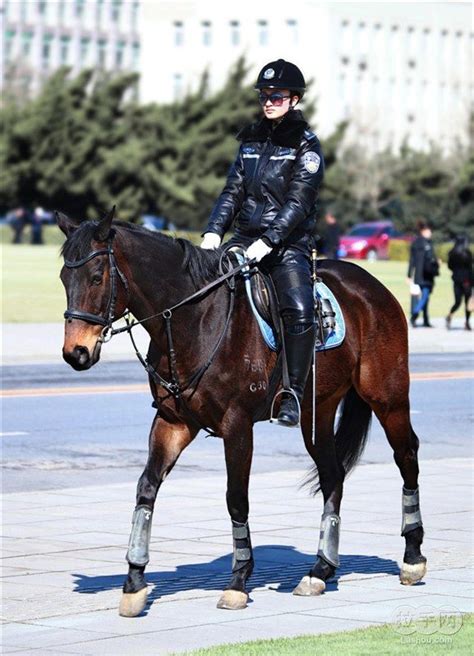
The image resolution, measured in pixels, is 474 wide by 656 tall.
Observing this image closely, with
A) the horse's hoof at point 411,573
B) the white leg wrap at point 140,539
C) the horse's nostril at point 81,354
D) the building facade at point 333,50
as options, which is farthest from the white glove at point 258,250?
the building facade at point 333,50

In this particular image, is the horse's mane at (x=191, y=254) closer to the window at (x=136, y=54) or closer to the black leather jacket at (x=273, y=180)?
the black leather jacket at (x=273, y=180)

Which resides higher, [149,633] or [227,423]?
[227,423]

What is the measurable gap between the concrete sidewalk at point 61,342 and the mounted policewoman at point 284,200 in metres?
14.7

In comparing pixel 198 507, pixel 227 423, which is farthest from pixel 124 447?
pixel 227 423

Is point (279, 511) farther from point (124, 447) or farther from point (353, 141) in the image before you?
point (353, 141)

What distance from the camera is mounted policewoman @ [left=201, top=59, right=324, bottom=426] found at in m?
8.90

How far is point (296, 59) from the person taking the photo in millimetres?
118562

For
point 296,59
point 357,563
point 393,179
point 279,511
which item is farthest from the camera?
point 296,59

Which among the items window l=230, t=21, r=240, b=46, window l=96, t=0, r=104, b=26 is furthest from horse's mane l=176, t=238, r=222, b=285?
window l=96, t=0, r=104, b=26

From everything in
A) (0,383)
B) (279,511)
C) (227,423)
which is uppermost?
(227,423)

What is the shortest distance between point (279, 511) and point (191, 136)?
7379cm

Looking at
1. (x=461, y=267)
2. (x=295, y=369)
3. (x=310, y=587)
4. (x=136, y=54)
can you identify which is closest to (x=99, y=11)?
(x=136, y=54)

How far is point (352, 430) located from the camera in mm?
9906

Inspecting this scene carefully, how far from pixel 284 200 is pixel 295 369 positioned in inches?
34.2
